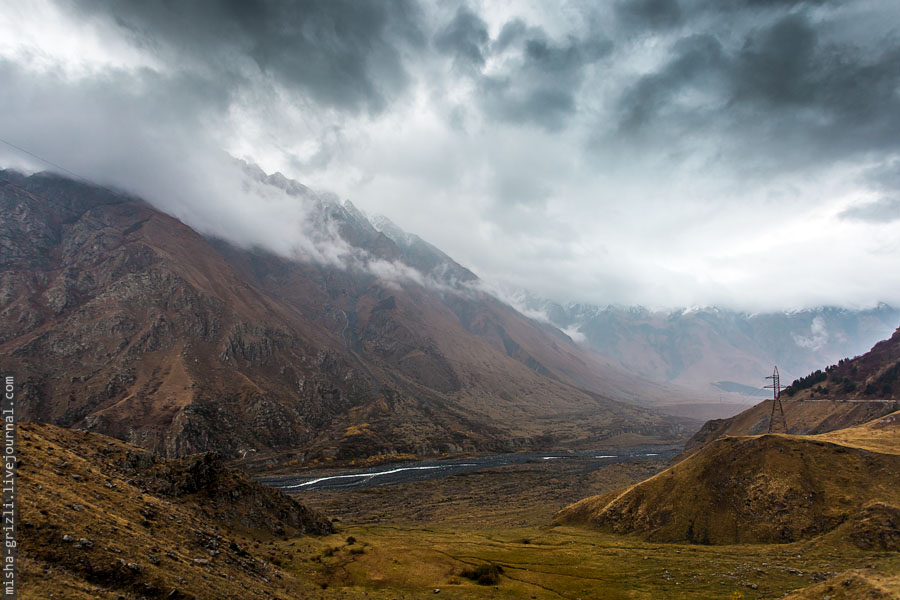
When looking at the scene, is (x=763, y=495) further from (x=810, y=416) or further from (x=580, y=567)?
(x=810, y=416)

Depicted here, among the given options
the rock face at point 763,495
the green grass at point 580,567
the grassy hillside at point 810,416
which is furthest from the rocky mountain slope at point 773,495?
the grassy hillside at point 810,416

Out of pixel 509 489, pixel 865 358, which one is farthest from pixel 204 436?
pixel 865 358

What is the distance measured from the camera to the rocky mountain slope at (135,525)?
25688 mm

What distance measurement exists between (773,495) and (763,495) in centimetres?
147

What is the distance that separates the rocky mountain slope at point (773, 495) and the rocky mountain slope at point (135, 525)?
2582 inches

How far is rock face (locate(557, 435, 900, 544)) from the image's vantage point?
6200cm

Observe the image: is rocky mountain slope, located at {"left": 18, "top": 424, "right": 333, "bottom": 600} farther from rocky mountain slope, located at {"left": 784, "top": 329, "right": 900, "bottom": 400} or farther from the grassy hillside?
rocky mountain slope, located at {"left": 784, "top": 329, "right": 900, "bottom": 400}

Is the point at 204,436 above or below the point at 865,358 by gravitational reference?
below

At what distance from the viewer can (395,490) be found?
528 ft

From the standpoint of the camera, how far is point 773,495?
68562mm

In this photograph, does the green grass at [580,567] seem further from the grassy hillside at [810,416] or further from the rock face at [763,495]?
the grassy hillside at [810,416]

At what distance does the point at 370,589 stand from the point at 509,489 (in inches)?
4864

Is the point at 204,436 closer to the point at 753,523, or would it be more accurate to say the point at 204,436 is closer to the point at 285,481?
the point at 285,481

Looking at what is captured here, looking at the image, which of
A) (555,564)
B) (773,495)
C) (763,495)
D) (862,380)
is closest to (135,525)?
(555,564)
